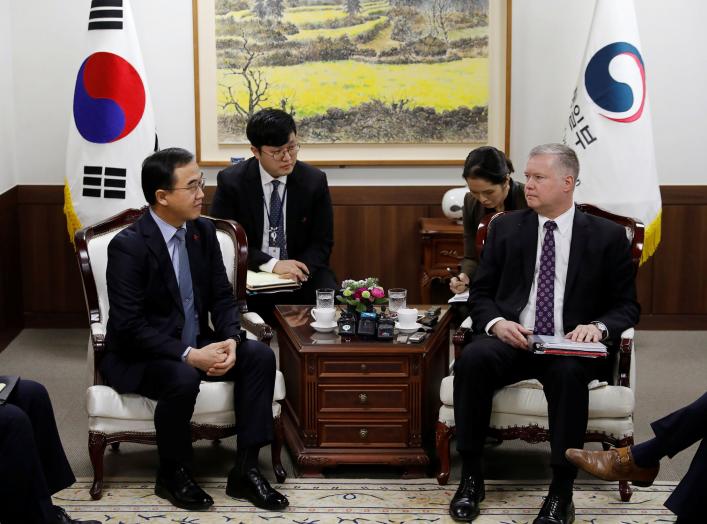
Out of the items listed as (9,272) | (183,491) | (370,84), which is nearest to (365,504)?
(183,491)

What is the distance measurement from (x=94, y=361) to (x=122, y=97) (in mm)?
2425

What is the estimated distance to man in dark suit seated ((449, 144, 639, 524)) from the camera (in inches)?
167

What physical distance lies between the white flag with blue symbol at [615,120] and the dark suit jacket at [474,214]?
1.36m

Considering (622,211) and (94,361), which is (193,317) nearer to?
(94,361)

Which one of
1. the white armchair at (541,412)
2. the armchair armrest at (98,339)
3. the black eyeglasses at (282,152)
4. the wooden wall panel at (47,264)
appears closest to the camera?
the white armchair at (541,412)

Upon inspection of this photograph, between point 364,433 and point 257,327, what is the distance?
2.15ft

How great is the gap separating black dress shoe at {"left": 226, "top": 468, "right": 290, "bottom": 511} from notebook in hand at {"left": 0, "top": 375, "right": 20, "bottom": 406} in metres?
0.98

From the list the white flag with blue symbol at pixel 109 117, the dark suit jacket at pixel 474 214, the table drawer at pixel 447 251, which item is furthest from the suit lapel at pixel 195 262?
the table drawer at pixel 447 251

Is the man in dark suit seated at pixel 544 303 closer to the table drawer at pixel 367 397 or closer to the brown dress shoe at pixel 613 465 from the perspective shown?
the brown dress shoe at pixel 613 465

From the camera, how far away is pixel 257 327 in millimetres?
4762

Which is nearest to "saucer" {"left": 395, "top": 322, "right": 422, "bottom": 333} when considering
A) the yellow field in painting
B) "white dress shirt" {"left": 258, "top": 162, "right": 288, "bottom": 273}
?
"white dress shirt" {"left": 258, "top": 162, "right": 288, "bottom": 273}

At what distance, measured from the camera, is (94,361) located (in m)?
4.46

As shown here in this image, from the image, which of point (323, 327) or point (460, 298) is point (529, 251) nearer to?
point (460, 298)

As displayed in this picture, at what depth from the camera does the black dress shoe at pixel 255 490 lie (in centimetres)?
429
